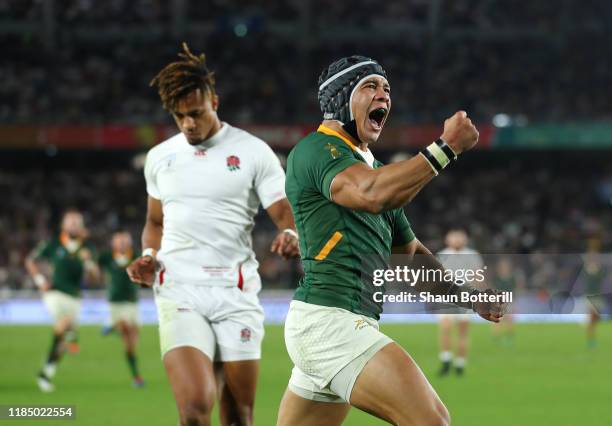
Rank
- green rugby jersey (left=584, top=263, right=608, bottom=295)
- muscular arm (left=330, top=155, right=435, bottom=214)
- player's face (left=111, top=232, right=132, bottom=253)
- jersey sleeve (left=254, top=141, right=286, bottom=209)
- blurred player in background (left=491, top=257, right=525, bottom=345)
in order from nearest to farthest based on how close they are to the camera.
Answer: muscular arm (left=330, top=155, right=435, bottom=214), jersey sleeve (left=254, top=141, right=286, bottom=209), player's face (left=111, top=232, right=132, bottom=253), blurred player in background (left=491, top=257, right=525, bottom=345), green rugby jersey (left=584, top=263, right=608, bottom=295)

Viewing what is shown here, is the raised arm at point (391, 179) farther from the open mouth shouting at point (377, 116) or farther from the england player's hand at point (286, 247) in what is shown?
the england player's hand at point (286, 247)

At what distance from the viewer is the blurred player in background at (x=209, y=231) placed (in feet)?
20.4

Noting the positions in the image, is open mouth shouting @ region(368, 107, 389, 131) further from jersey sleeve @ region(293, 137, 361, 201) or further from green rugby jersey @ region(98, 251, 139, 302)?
green rugby jersey @ region(98, 251, 139, 302)

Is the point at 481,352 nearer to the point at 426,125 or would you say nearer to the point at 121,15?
the point at 426,125

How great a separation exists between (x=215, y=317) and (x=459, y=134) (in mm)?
2557

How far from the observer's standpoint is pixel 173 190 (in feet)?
21.1

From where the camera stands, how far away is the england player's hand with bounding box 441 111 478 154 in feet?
13.7

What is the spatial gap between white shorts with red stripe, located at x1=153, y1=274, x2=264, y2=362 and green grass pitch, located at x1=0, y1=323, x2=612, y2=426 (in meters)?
4.80

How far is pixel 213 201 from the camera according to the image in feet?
21.0

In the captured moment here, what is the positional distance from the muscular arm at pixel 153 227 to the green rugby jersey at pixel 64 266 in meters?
9.51

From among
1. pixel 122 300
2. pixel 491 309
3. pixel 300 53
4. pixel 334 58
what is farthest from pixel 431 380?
pixel 334 58

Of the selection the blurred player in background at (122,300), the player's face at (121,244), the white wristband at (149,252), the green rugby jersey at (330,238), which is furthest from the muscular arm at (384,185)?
the player's face at (121,244)

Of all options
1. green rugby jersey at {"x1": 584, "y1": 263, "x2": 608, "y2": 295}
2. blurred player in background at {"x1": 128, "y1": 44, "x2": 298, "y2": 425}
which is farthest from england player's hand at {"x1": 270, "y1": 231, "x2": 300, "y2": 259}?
green rugby jersey at {"x1": 584, "y1": 263, "x2": 608, "y2": 295}

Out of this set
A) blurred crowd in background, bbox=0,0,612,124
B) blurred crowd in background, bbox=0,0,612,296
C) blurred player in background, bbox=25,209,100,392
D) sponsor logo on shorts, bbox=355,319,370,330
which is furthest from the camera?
Result: blurred crowd in background, bbox=0,0,612,124
